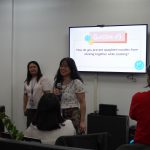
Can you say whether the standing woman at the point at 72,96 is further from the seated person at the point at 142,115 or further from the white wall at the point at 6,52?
the white wall at the point at 6,52

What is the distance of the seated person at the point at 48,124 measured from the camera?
2.20 m

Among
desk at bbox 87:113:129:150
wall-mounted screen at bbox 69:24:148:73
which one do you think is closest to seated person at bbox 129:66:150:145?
desk at bbox 87:113:129:150

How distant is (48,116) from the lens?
223 cm

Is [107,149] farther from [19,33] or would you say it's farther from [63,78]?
[19,33]

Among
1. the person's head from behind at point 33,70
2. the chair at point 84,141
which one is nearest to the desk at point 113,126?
the person's head from behind at point 33,70

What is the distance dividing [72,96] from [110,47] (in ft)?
4.50

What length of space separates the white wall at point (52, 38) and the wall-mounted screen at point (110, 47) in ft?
0.48

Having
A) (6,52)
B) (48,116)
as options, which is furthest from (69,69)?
(6,52)

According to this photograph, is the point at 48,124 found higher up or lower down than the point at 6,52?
lower down

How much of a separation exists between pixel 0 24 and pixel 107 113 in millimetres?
2478

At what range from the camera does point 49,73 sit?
5.11m

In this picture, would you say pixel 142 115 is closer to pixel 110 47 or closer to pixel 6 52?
pixel 110 47

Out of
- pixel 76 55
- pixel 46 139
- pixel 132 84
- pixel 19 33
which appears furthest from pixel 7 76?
pixel 46 139

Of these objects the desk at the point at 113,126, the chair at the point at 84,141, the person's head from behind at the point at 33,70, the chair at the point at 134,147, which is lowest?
the desk at the point at 113,126
